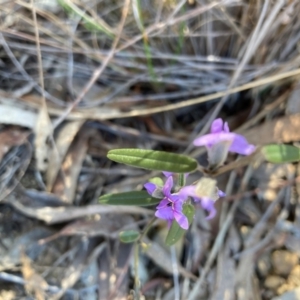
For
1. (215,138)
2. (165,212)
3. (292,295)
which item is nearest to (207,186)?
(215,138)

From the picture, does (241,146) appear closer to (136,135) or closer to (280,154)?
(280,154)

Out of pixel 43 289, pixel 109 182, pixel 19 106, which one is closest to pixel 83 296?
pixel 43 289

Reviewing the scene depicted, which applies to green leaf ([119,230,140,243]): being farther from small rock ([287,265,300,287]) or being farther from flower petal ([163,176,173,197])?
small rock ([287,265,300,287])

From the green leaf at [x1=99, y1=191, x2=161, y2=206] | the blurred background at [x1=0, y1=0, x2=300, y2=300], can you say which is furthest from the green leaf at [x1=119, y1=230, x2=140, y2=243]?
the blurred background at [x1=0, y1=0, x2=300, y2=300]

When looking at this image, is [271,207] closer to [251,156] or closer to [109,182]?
[251,156]

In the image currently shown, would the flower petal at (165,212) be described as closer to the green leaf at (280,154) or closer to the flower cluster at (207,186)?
the flower cluster at (207,186)

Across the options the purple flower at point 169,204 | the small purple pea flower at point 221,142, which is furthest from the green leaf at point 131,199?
the small purple pea flower at point 221,142
